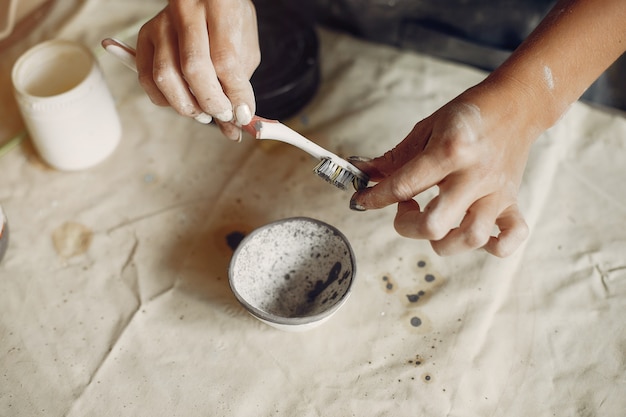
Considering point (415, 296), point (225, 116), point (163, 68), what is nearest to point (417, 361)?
point (415, 296)

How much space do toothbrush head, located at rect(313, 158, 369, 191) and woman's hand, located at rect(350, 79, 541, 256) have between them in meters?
0.05

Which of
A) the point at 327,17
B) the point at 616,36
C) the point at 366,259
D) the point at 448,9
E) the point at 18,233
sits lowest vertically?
the point at 18,233

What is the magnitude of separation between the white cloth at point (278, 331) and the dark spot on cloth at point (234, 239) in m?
0.01

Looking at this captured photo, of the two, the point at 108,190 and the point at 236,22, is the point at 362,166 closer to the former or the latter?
the point at 236,22

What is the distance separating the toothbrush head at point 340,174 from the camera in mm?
820

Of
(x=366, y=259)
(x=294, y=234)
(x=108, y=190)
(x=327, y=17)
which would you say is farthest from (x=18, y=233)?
(x=327, y=17)

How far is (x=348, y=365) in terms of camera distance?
0.81 meters

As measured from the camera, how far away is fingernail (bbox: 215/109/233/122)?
817mm

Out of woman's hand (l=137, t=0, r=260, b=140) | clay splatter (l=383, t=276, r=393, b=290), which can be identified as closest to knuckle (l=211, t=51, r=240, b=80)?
woman's hand (l=137, t=0, r=260, b=140)

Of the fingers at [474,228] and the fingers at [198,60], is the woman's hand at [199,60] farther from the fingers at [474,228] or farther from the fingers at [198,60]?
the fingers at [474,228]

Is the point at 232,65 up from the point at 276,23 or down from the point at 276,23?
up

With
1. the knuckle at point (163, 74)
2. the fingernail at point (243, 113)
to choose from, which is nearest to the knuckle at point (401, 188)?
the fingernail at point (243, 113)

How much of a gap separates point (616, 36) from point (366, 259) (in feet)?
1.58

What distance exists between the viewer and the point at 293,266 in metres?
0.89
